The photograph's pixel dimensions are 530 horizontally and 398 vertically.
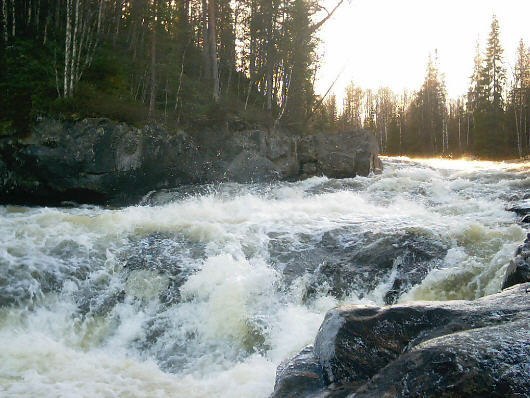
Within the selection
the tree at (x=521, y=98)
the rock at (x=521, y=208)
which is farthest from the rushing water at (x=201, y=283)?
the tree at (x=521, y=98)

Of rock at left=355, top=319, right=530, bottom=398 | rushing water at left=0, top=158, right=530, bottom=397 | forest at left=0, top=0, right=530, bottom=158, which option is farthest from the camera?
forest at left=0, top=0, right=530, bottom=158

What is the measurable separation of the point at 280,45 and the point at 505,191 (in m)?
12.5

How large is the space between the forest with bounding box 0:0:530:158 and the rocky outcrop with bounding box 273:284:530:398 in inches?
439

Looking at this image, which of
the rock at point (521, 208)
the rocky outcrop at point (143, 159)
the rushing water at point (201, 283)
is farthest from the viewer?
the rocky outcrop at point (143, 159)

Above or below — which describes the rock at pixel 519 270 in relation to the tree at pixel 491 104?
below

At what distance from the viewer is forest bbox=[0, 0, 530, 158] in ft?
43.6

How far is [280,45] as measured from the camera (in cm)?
2075

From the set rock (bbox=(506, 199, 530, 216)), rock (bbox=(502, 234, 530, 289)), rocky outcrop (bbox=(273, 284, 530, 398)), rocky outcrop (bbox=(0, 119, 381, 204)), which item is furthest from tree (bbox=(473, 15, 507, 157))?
rocky outcrop (bbox=(273, 284, 530, 398))

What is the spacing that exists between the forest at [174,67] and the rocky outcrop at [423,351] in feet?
36.6

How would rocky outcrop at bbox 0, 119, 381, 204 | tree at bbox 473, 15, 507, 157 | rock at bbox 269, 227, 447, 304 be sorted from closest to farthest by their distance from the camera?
rock at bbox 269, 227, 447, 304 < rocky outcrop at bbox 0, 119, 381, 204 < tree at bbox 473, 15, 507, 157

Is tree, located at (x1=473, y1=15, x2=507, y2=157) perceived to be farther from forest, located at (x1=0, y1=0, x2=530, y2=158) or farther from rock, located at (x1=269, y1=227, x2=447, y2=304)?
rock, located at (x1=269, y1=227, x2=447, y2=304)

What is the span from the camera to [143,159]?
43.4 feet

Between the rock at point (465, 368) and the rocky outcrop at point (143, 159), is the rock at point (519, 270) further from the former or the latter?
the rocky outcrop at point (143, 159)

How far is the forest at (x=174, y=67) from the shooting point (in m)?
13.3
